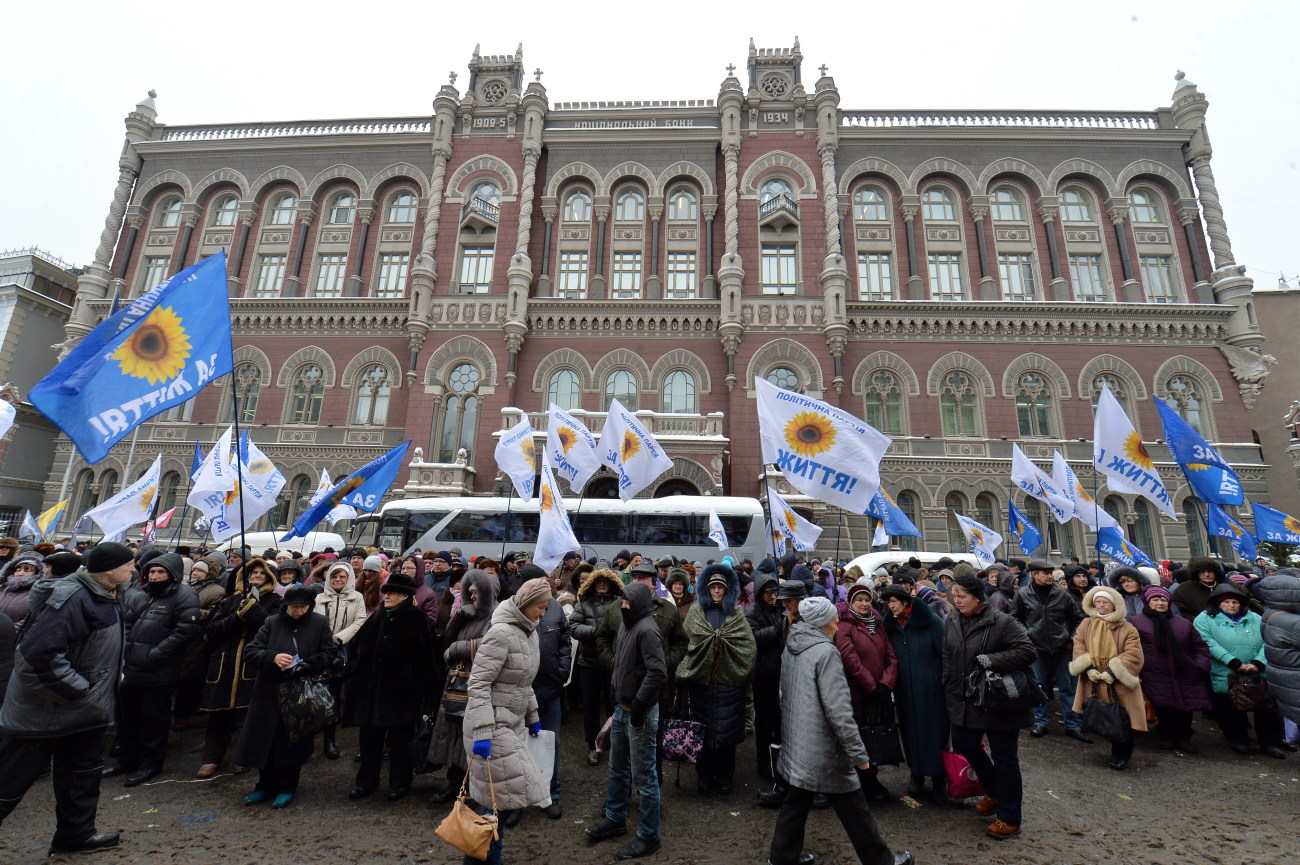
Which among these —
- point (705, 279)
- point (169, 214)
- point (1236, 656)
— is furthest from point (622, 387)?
point (169, 214)

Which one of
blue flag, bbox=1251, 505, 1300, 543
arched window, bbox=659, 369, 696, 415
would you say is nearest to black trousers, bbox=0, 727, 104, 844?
blue flag, bbox=1251, 505, 1300, 543

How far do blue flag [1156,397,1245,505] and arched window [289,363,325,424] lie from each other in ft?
94.6

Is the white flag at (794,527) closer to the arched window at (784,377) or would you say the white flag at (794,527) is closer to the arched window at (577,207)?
the arched window at (784,377)

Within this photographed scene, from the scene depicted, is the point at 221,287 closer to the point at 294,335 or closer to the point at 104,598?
the point at 104,598

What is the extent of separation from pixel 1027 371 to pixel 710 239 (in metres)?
14.6

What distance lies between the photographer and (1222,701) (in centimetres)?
775

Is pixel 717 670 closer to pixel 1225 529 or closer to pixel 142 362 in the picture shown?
pixel 142 362

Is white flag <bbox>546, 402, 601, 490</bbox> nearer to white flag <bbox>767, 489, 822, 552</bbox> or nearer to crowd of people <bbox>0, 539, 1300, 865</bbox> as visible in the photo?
white flag <bbox>767, 489, 822, 552</bbox>

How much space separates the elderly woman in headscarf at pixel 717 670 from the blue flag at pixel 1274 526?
47.5ft

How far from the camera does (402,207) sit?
29.4 m

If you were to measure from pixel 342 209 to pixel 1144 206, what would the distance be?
37.6m

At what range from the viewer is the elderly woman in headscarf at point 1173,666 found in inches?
293

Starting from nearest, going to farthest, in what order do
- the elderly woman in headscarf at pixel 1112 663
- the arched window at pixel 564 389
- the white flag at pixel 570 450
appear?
the elderly woman in headscarf at pixel 1112 663 < the white flag at pixel 570 450 < the arched window at pixel 564 389

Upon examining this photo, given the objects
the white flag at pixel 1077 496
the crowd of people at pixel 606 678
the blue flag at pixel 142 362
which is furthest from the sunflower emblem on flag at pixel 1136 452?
the blue flag at pixel 142 362
